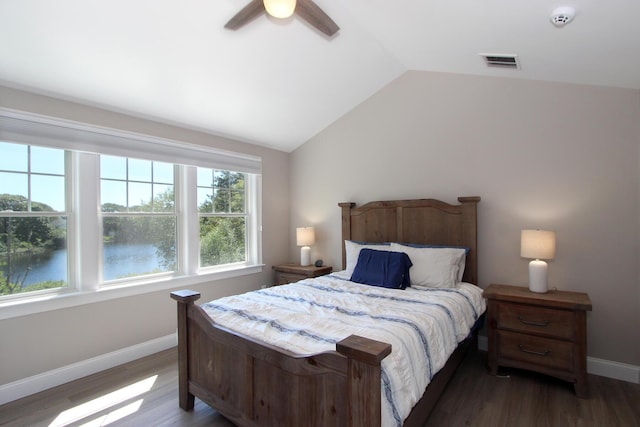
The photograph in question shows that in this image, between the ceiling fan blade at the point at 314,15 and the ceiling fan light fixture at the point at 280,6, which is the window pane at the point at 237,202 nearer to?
the ceiling fan blade at the point at 314,15

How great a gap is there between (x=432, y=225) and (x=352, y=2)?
7.11 feet

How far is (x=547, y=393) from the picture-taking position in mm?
2439

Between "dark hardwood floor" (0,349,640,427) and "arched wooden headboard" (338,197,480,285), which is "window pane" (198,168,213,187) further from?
"dark hardwood floor" (0,349,640,427)

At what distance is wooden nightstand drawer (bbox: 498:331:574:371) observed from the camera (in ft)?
8.01

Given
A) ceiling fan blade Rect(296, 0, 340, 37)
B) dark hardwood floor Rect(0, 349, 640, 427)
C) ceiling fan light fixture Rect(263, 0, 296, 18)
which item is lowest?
dark hardwood floor Rect(0, 349, 640, 427)

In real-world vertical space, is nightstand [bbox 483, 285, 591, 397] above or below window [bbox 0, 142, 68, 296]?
below

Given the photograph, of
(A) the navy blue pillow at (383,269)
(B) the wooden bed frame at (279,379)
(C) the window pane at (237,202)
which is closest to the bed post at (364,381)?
(B) the wooden bed frame at (279,379)

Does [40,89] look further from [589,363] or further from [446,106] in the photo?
[589,363]

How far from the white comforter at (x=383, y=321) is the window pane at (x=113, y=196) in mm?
1477

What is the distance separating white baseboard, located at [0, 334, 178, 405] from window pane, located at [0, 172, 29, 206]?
4.27 feet

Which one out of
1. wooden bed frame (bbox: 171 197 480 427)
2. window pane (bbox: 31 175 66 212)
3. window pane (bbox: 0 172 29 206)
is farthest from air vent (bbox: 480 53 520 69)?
window pane (bbox: 0 172 29 206)

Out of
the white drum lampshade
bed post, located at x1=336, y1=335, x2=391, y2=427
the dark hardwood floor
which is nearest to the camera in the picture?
bed post, located at x1=336, y1=335, x2=391, y2=427

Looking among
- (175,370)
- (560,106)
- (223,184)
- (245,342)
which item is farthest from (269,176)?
(560,106)

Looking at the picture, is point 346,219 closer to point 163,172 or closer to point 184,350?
point 163,172
